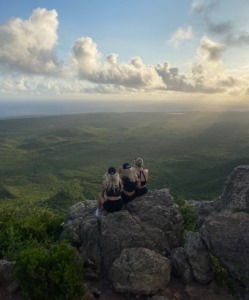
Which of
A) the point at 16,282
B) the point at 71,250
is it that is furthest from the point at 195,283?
the point at 16,282

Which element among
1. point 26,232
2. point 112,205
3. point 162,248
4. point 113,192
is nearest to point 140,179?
point 113,192

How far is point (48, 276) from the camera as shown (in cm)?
1312

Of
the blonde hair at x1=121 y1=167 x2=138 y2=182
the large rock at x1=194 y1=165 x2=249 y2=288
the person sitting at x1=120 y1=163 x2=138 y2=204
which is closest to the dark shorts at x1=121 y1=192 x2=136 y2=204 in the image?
the person sitting at x1=120 y1=163 x2=138 y2=204

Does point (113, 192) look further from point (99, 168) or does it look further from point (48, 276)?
point (99, 168)

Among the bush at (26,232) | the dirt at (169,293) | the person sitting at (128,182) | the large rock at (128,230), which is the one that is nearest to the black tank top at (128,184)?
the person sitting at (128,182)

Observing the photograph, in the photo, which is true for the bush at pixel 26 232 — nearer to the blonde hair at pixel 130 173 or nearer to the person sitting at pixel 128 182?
the person sitting at pixel 128 182

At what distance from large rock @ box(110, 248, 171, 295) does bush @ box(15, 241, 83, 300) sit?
167cm

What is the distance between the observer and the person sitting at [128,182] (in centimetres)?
1772

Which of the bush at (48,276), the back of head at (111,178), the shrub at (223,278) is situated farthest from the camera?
the back of head at (111,178)

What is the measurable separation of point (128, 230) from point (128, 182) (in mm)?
2558

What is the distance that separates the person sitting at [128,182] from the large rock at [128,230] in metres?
0.38

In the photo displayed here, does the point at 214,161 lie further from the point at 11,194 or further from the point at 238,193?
the point at 238,193

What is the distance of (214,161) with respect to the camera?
148375 millimetres

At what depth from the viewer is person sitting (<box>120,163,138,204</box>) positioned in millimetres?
17719
